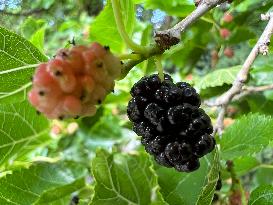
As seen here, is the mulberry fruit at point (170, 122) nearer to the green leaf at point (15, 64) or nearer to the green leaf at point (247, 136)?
the green leaf at point (15, 64)

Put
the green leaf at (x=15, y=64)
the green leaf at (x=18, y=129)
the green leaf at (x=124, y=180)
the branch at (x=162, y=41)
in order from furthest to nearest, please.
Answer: the green leaf at (x=18, y=129) < the green leaf at (x=124, y=180) < the green leaf at (x=15, y=64) < the branch at (x=162, y=41)

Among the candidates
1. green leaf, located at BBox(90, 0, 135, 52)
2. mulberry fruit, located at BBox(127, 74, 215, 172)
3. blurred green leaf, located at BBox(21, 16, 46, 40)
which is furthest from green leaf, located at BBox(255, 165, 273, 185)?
mulberry fruit, located at BBox(127, 74, 215, 172)

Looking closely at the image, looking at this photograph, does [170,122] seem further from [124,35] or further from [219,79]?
[219,79]

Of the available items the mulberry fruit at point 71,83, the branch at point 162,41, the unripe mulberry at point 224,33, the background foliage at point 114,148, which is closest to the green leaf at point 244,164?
the background foliage at point 114,148

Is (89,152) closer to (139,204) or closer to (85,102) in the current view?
(139,204)

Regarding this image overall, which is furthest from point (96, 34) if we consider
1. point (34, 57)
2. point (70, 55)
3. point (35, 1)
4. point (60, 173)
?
point (35, 1)

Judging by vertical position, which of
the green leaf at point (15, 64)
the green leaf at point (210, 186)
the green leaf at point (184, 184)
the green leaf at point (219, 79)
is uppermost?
the green leaf at point (15, 64)

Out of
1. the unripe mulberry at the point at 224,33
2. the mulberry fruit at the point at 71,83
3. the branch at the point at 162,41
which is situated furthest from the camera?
the unripe mulberry at the point at 224,33

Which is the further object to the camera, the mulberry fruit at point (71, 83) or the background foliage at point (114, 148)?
the background foliage at point (114, 148)
